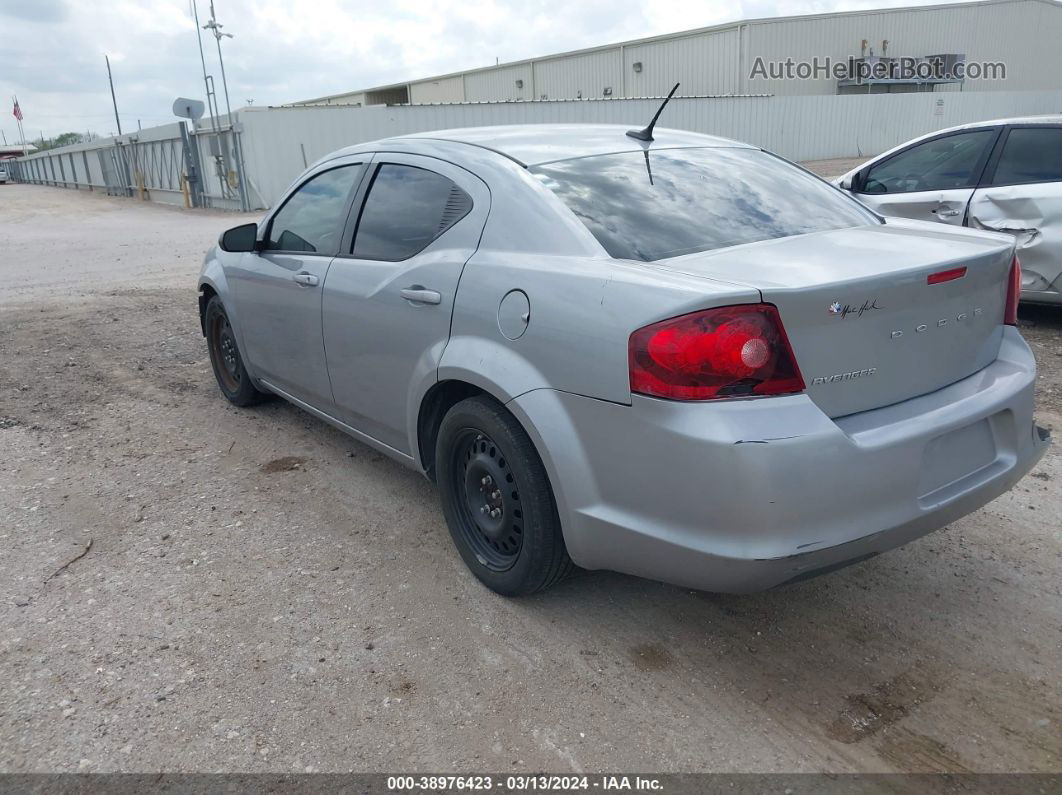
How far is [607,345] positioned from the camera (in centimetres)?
246

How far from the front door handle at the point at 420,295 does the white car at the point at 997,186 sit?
3.92 m

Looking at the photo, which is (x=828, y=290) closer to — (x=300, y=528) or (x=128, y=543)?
(x=300, y=528)

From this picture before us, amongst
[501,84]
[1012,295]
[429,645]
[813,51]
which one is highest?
[501,84]

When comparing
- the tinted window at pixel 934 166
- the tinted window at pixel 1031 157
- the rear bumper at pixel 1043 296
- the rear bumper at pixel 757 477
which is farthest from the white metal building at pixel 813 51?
the rear bumper at pixel 757 477

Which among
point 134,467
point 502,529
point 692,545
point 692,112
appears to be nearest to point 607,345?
point 692,545

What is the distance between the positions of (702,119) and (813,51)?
11.2m

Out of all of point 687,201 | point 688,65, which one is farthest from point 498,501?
point 688,65

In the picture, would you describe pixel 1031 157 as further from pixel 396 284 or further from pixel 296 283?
pixel 296 283

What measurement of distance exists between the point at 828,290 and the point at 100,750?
8.10ft

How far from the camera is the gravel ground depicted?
241cm

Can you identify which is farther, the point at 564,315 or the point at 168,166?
the point at 168,166

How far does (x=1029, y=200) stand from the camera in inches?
241

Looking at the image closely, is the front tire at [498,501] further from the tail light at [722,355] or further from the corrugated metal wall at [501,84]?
the corrugated metal wall at [501,84]

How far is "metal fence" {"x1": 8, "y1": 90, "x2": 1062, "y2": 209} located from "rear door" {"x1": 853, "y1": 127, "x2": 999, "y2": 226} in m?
18.2
